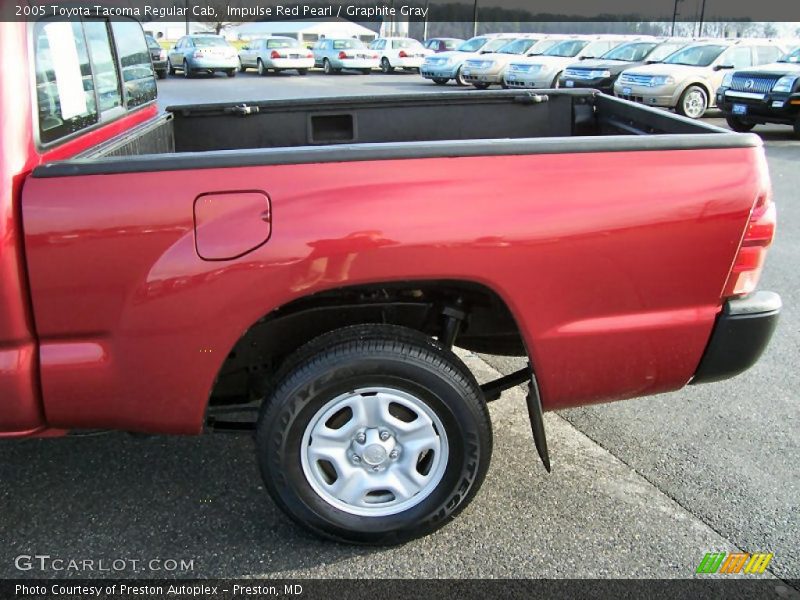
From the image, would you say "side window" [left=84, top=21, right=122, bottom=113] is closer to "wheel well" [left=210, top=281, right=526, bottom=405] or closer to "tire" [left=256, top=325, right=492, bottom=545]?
"wheel well" [left=210, top=281, right=526, bottom=405]

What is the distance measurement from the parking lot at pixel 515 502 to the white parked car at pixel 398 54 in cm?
2940

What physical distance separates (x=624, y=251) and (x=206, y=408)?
1.49 m

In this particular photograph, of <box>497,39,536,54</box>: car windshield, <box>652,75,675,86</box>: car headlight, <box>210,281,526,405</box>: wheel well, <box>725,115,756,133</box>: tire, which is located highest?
<box>497,39,536,54</box>: car windshield

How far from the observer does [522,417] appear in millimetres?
3619

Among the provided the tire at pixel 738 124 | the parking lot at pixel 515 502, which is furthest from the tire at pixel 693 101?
the parking lot at pixel 515 502

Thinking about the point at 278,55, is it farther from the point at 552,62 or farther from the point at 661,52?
the point at 661,52

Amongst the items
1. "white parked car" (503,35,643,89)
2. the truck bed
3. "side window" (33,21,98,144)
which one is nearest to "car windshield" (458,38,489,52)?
"white parked car" (503,35,643,89)

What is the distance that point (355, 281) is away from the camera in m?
2.32

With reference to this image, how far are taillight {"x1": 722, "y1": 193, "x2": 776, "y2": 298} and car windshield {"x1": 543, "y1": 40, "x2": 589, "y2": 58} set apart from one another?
19.2m

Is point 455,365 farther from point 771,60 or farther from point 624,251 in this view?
point 771,60

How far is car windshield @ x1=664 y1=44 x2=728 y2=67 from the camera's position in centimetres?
1577

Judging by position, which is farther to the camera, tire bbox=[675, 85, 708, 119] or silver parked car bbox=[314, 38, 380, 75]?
silver parked car bbox=[314, 38, 380, 75]

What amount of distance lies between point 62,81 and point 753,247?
97.5 inches

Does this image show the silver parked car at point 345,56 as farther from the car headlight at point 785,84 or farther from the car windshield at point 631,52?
the car headlight at point 785,84
